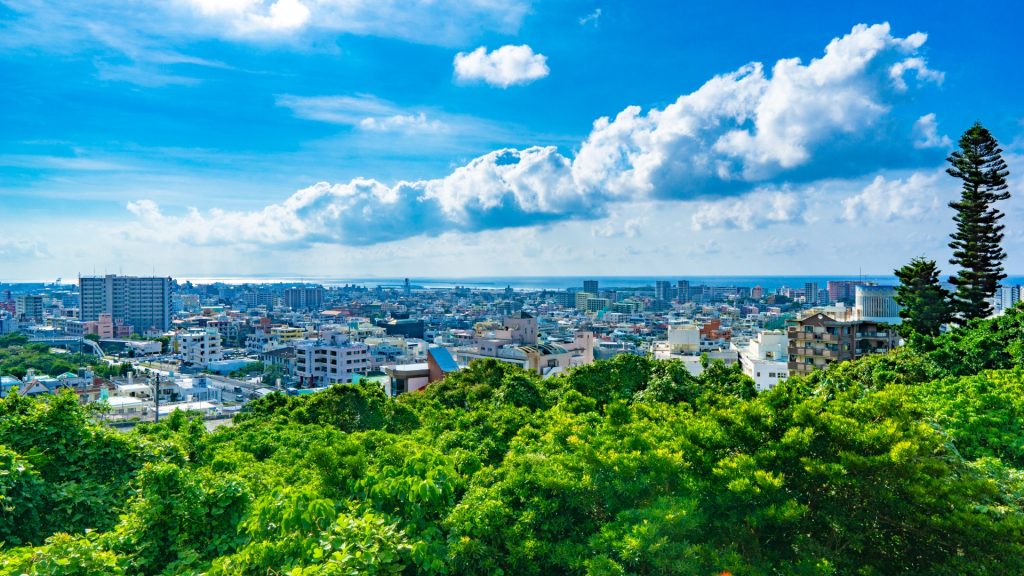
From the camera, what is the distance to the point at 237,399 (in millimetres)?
46969

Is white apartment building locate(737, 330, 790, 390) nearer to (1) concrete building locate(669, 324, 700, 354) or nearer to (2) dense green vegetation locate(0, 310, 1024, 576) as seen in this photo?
(1) concrete building locate(669, 324, 700, 354)

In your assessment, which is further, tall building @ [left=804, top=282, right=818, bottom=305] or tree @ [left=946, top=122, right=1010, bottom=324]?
tall building @ [left=804, top=282, right=818, bottom=305]

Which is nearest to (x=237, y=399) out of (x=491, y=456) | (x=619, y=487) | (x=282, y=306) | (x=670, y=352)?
(x=670, y=352)

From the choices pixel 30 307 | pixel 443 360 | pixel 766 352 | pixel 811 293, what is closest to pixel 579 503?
pixel 443 360

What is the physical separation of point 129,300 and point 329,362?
68.5 metres

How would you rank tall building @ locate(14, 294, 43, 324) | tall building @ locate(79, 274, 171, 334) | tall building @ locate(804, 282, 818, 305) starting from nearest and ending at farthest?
tall building @ locate(79, 274, 171, 334), tall building @ locate(14, 294, 43, 324), tall building @ locate(804, 282, 818, 305)

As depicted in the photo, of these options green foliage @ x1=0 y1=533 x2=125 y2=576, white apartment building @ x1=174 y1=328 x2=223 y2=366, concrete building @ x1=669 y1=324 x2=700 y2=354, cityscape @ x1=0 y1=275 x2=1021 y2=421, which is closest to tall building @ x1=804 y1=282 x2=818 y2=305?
cityscape @ x1=0 y1=275 x2=1021 y2=421

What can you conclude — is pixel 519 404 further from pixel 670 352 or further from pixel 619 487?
pixel 670 352

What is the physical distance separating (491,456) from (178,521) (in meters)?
4.80

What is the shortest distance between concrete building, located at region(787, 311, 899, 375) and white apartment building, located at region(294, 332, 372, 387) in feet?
131

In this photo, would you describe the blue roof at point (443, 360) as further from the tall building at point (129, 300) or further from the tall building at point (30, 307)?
the tall building at point (30, 307)

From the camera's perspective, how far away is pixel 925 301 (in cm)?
2189

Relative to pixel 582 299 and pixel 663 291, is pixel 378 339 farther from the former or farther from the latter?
pixel 663 291

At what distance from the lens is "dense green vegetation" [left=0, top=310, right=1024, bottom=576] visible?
18.2 feet
